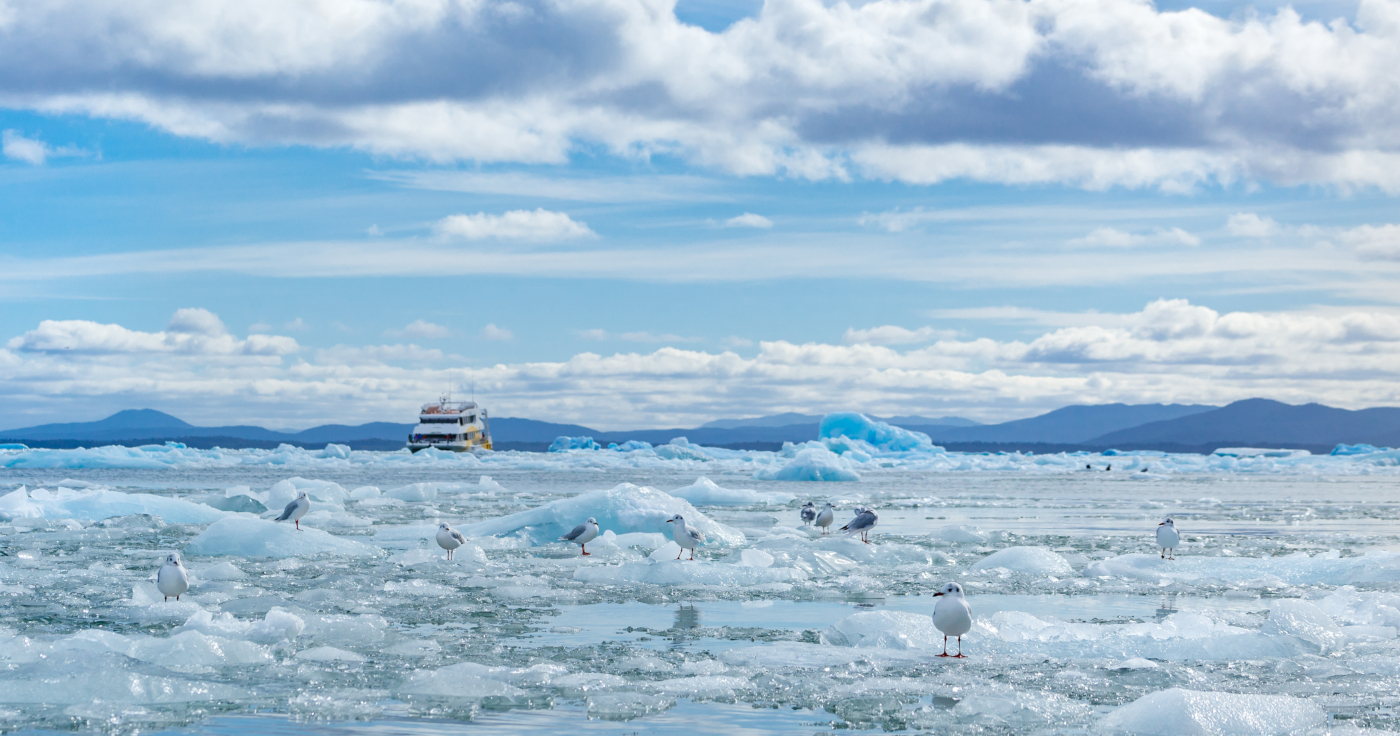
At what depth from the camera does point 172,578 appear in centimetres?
884

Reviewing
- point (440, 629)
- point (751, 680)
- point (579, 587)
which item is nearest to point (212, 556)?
point (579, 587)

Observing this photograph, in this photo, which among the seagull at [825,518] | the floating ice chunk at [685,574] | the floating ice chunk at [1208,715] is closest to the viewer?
the floating ice chunk at [1208,715]

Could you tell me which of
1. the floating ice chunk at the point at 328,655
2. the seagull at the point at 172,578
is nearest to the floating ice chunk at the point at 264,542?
the seagull at the point at 172,578

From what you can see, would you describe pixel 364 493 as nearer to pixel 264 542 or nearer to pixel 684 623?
pixel 264 542

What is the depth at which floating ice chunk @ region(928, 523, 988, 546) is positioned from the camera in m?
14.9

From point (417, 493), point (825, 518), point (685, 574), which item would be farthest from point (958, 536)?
point (417, 493)

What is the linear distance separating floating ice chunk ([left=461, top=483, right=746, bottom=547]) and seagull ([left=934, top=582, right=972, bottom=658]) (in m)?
7.50

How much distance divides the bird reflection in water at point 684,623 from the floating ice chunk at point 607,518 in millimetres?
5329

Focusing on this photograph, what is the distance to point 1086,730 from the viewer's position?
17.7 feet

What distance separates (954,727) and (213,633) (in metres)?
4.92

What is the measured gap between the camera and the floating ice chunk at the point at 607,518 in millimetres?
14875

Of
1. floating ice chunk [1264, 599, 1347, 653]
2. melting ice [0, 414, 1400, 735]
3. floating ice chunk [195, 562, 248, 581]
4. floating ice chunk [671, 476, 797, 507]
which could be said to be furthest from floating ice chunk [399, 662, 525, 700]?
floating ice chunk [671, 476, 797, 507]

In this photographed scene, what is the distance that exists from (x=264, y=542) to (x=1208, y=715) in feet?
35.3

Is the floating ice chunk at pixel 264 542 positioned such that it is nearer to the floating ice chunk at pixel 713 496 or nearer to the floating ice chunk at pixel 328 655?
the floating ice chunk at pixel 328 655
